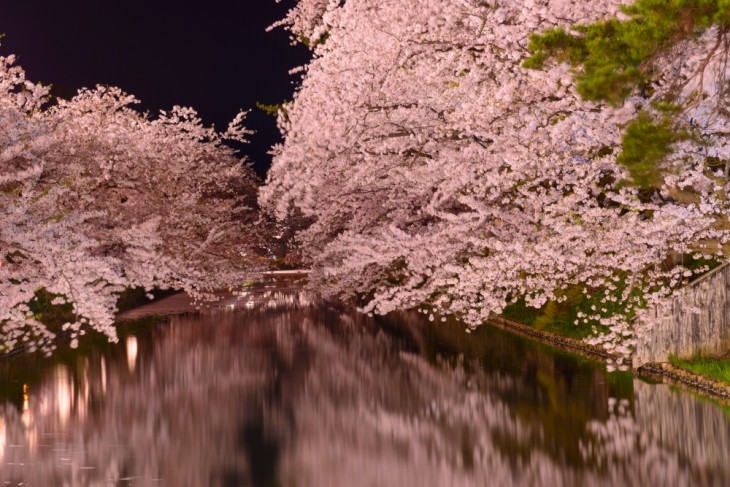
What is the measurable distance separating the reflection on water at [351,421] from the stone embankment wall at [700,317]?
4.26 feet

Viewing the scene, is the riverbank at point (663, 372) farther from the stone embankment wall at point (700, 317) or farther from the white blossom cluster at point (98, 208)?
the white blossom cluster at point (98, 208)

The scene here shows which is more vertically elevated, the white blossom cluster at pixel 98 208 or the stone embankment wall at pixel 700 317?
the white blossom cluster at pixel 98 208

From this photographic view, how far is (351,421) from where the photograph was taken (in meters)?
12.4


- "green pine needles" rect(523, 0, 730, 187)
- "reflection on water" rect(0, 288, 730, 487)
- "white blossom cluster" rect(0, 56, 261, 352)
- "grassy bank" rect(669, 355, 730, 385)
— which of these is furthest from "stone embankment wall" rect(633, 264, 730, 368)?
"white blossom cluster" rect(0, 56, 261, 352)

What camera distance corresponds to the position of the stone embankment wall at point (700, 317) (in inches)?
622

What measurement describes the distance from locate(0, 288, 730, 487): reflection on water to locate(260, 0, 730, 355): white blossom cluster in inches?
71.9

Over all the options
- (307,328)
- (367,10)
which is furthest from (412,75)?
(307,328)

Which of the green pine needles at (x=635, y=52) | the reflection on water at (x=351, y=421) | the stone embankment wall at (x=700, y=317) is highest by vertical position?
the green pine needles at (x=635, y=52)

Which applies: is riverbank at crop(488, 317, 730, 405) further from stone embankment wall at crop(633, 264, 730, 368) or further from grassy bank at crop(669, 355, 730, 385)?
stone embankment wall at crop(633, 264, 730, 368)

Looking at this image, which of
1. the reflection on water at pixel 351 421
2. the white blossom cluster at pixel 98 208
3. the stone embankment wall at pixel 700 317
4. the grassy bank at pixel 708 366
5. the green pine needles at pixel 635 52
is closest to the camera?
the green pine needles at pixel 635 52

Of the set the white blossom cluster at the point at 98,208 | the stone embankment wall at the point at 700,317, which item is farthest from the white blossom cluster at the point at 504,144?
the white blossom cluster at the point at 98,208

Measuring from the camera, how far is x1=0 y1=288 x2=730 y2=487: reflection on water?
9273 millimetres

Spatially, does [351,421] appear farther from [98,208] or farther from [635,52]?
[98,208]

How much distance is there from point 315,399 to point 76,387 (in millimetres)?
4830
